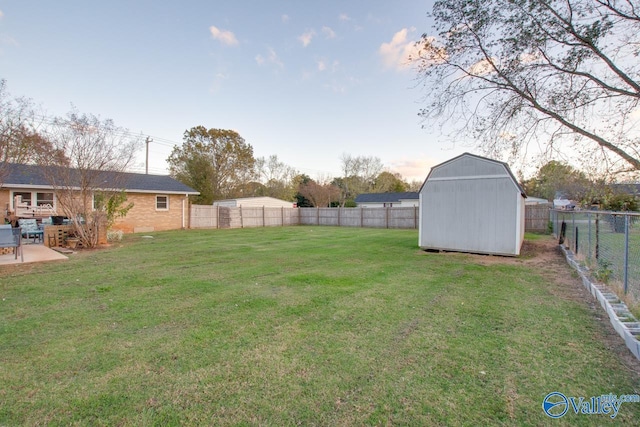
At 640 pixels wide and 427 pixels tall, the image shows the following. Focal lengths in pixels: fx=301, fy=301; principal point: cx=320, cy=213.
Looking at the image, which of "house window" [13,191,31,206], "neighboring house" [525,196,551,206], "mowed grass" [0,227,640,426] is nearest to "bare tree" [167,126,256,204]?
"house window" [13,191,31,206]

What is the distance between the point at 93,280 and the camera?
5.93m

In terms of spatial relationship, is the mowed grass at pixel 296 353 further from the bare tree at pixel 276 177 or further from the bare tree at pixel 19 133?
the bare tree at pixel 276 177

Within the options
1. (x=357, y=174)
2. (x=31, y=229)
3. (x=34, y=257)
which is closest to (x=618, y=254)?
(x=34, y=257)

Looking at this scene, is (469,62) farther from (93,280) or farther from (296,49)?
(93,280)

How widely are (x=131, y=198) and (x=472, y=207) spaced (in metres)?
17.2

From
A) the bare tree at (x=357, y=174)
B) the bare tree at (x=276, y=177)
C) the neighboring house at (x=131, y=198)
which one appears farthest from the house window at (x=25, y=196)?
the bare tree at (x=357, y=174)

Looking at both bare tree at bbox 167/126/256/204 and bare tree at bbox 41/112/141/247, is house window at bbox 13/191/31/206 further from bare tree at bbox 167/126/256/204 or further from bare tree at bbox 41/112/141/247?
bare tree at bbox 167/126/256/204

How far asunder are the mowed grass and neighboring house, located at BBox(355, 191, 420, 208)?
27.1m

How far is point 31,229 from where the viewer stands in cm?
1063

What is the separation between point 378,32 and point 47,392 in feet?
43.1

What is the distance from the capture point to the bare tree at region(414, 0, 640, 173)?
21.4ft

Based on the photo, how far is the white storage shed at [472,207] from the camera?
8.89m

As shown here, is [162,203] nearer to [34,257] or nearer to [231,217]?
[231,217]

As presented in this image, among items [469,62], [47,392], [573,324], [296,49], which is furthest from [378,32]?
[47,392]
